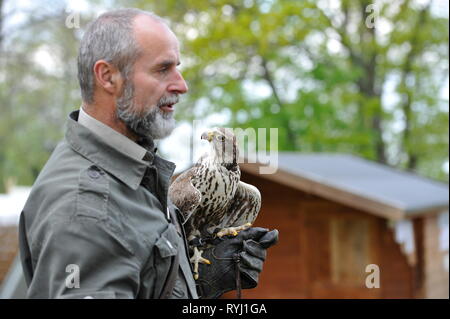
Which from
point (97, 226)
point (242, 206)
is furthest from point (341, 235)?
point (97, 226)

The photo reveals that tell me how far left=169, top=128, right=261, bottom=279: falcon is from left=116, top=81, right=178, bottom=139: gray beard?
0.56 metres

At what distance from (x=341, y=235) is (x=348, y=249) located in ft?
0.83

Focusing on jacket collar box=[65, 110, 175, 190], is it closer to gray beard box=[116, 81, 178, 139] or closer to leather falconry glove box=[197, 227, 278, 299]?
gray beard box=[116, 81, 178, 139]

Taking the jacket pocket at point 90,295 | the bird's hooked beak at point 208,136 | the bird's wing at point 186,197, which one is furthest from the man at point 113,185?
the bird's hooked beak at point 208,136

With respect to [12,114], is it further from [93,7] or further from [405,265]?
[405,265]

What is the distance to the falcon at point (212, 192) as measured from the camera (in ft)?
9.00

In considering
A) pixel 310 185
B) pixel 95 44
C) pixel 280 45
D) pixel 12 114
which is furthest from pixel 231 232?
pixel 12 114

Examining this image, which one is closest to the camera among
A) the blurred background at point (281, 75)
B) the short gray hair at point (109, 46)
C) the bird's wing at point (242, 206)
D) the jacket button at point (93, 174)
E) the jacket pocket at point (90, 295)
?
the jacket pocket at point (90, 295)

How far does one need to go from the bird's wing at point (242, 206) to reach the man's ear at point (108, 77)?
992 mm

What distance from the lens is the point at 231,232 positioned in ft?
9.36

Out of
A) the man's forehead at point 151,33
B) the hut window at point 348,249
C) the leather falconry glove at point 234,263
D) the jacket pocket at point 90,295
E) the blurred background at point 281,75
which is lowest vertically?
the jacket pocket at point 90,295

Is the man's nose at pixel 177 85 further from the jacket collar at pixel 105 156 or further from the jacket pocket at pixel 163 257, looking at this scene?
the jacket pocket at pixel 163 257

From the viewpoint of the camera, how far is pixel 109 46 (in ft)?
6.80
